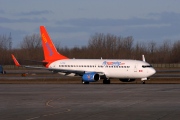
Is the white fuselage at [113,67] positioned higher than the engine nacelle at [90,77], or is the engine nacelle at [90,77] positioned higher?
the white fuselage at [113,67]

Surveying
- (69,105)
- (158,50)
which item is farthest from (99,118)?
(158,50)

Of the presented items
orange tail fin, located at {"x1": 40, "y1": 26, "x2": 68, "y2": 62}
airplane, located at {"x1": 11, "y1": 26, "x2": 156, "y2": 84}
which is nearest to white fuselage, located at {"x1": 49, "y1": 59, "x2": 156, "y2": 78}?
airplane, located at {"x1": 11, "y1": 26, "x2": 156, "y2": 84}

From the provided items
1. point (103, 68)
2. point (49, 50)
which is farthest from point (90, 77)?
point (49, 50)

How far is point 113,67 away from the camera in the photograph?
194 ft

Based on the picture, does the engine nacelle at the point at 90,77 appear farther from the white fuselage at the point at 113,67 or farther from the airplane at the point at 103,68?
the white fuselage at the point at 113,67

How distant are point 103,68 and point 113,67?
1424 mm

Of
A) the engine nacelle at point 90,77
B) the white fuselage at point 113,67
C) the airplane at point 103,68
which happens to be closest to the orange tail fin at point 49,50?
the airplane at point 103,68

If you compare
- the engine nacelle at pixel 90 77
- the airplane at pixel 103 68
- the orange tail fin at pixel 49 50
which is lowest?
the engine nacelle at pixel 90 77

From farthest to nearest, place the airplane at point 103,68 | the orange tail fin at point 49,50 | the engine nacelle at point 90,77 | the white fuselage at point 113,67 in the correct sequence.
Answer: the orange tail fin at point 49,50
the engine nacelle at point 90,77
the airplane at point 103,68
the white fuselage at point 113,67

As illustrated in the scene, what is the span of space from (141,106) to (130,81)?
33.1 metres

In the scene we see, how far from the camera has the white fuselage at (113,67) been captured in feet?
189

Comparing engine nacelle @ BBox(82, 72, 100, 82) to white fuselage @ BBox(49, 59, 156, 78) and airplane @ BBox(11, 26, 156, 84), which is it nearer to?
airplane @ BBox(11, 26, 156, 84)

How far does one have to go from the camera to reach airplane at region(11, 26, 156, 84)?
5794 centimetres

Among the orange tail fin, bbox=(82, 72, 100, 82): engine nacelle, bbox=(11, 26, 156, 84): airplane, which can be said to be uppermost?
the orange tail fin
